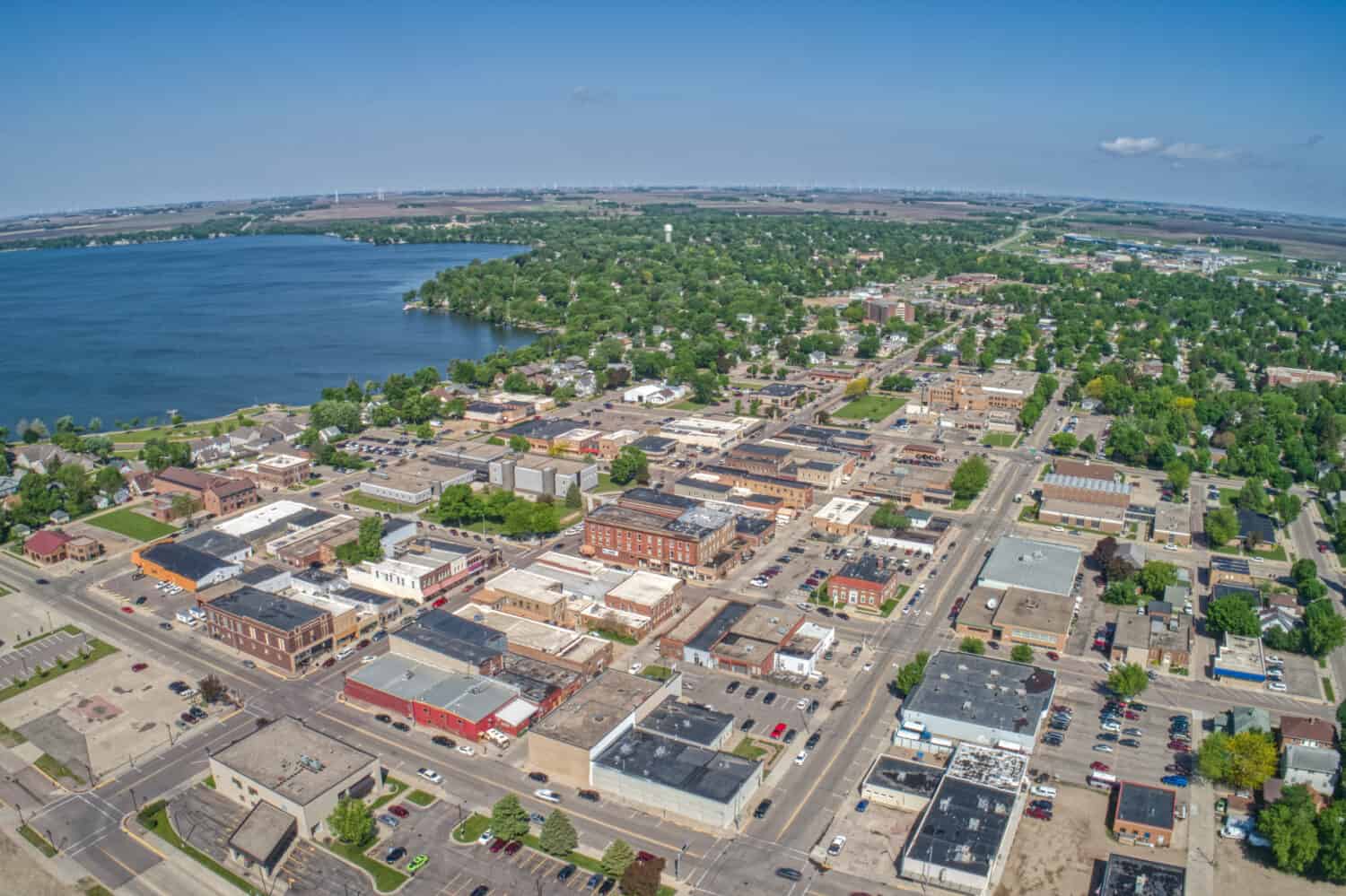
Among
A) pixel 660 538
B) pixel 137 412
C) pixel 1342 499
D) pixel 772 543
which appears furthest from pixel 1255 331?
pixel 137 412

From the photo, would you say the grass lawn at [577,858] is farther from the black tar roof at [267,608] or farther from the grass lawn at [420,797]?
the black tar roof at [267,608]

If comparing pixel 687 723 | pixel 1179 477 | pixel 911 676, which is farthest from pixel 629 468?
pixel 1179 477

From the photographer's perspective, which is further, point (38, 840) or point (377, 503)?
point (377, 503)

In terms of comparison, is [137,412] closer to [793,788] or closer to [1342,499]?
[793,788]

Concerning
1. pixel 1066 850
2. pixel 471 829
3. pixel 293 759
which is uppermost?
pixel 293 759

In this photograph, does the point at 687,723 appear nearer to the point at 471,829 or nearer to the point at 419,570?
the point at 471,829

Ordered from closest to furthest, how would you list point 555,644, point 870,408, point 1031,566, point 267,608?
point 555,644, point 267,608, point 1031,566, point 870,408

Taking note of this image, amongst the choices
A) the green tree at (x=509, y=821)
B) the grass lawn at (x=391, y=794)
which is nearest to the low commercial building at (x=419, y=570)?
the grass lawn at (x=391, y=794)

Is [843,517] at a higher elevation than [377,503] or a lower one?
higher
